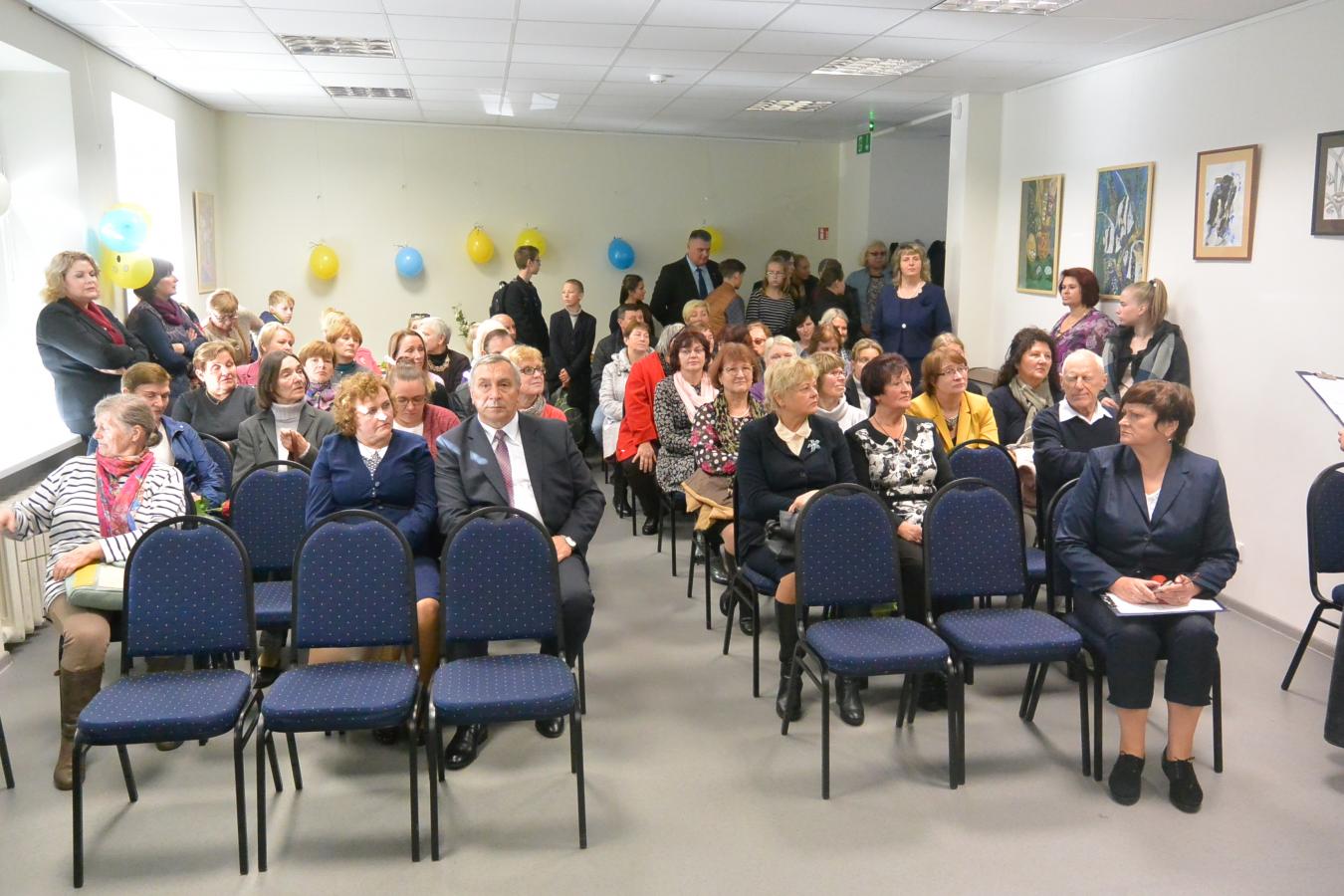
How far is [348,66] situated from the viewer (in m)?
7.31

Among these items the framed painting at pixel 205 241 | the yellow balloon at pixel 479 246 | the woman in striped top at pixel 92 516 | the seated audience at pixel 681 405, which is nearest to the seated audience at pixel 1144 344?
the seated audience at pixel 681 405

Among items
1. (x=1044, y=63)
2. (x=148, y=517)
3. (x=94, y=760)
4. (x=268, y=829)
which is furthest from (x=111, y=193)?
(x=1044, y=63)

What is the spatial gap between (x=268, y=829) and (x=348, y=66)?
5.71 metres

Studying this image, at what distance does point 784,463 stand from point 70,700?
2646mm

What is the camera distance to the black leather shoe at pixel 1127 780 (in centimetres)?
338

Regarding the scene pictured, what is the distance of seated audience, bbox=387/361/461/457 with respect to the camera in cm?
444

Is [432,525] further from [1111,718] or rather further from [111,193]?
[111,193]

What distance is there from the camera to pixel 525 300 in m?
9.38

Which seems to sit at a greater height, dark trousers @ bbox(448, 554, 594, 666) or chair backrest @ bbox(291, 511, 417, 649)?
chair backrest @ bbox(291, 511, 417, 649)

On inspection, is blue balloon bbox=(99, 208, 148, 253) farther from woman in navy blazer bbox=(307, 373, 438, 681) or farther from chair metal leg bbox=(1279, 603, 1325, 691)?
chair metal leg bbox=(1279, 603, 1325, 691)

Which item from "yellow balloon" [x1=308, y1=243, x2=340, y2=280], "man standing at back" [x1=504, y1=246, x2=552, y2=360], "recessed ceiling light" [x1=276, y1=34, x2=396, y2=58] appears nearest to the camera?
"recessed ceiling light" [x1=276, y1=34, x2=396, y2=58]

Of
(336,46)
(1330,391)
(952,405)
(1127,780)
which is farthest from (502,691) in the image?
(336,46)

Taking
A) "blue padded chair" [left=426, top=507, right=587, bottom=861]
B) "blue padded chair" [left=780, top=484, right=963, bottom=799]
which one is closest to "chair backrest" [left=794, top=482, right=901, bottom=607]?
A: "blue padded chair" [left=780, top=484, right=963, bottom=799]

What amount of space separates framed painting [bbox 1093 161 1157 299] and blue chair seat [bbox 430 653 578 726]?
4.62 meters
